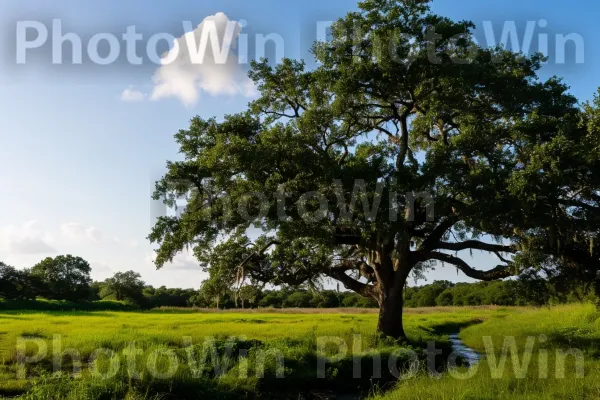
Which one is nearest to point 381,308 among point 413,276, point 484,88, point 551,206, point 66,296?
point 413,276

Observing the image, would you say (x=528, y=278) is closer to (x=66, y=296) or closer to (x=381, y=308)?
(x=381, y=308)

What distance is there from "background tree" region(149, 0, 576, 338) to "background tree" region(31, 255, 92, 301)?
7961 centimetres

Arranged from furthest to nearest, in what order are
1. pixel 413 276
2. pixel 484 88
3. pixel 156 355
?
pixel 413 276
pixel 484 88
pixel 156 355

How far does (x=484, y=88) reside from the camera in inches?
829

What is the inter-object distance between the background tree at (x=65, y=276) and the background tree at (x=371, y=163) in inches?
3134

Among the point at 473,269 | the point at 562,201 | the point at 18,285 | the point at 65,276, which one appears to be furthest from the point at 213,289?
the point at 65,276

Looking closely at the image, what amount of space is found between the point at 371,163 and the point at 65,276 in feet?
298

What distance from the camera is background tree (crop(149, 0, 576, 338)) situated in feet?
63.1

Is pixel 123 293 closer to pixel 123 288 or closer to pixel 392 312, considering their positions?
pixel 123 288

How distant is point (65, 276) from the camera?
9475 centimetres

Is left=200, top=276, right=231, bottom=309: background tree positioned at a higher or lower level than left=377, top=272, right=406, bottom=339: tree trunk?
higher

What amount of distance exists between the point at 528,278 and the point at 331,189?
973 centimetres

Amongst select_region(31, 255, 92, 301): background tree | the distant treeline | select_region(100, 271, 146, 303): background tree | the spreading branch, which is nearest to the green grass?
the spreading branch

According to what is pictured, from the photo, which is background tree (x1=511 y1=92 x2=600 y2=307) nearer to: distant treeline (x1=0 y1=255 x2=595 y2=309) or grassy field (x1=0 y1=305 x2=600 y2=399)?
grassy field (x1=0 y1=305 x2=600 y2=399)
